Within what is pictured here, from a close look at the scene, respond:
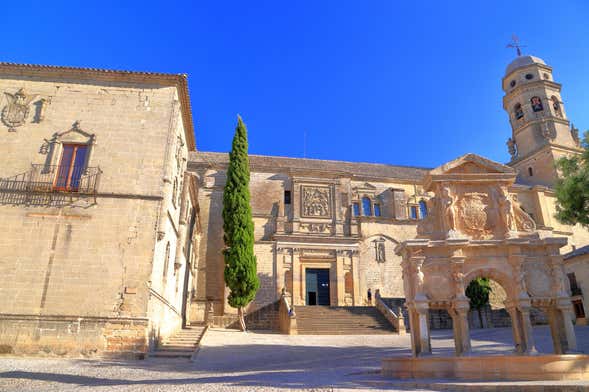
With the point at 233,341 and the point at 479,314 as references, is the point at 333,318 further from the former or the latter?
the point at 479,314

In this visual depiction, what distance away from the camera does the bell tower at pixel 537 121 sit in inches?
1334

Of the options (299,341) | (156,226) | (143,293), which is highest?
(156,226)

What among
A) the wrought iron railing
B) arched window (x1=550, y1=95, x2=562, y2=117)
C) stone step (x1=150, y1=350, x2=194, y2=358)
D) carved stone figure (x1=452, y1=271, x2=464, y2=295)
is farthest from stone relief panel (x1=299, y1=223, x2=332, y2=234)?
arched window (x1=550, y1=95, x2=562, y2=117)

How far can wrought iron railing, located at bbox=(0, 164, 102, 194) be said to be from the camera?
13.2m

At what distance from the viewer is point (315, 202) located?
90.5 feet

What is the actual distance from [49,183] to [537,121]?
36747 millimetres

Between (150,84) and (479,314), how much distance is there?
1966 cm

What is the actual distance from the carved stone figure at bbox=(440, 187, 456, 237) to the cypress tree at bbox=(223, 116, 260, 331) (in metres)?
12.7

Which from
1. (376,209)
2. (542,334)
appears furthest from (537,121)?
(542,334)

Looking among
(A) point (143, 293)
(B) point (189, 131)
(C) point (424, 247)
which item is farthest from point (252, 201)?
(C) point (424, 247)

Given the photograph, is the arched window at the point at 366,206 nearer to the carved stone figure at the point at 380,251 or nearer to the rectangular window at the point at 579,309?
the carved stone figure at the point at 380,251

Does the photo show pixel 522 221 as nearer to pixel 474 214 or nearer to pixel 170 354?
pixel 474 214

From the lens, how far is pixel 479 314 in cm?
2128

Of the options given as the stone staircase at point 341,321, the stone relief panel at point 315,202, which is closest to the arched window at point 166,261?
the stone staircase at point 341,321
